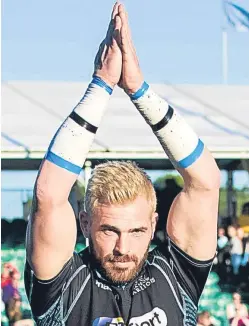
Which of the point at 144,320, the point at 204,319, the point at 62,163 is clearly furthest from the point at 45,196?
the point at 204,319

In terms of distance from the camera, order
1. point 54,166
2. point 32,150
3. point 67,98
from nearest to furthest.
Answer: point 54,166
point 32,150
point 67,98

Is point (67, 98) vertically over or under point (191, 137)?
over

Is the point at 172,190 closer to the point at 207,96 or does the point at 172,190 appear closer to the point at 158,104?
the point at 207,96

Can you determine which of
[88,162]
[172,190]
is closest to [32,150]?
[88,162]

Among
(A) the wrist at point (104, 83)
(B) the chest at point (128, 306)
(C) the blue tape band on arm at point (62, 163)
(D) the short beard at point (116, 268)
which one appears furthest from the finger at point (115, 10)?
(B) the chest at point (128, 306)

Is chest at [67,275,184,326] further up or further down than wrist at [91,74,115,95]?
further down

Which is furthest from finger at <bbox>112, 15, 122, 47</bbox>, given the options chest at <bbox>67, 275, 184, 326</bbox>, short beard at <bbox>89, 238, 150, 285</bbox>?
chest at <bbox>67, 275, 184, 326</bbox>

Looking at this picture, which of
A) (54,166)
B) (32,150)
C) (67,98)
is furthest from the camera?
(67,98)

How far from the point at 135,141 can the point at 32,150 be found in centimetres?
137

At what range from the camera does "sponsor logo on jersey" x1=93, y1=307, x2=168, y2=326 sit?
284 centimetres

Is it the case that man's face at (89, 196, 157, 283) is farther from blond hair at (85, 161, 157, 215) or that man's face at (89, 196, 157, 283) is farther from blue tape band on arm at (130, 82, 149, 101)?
blue tape band on arm at (130, 82, 149, 101)

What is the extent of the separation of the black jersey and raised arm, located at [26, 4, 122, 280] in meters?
0.12

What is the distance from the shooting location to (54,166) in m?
2.72

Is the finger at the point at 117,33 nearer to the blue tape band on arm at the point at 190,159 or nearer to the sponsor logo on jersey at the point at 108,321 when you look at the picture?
the blue tape band on arm at the point at 190,159
